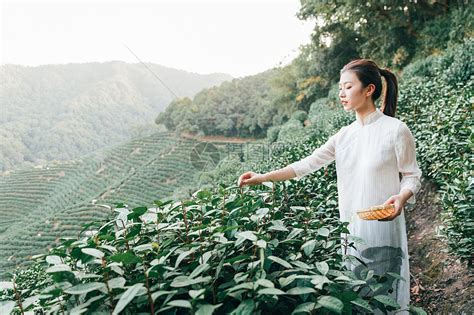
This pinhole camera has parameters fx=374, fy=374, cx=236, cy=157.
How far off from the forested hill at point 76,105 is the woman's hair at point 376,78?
25.9 m

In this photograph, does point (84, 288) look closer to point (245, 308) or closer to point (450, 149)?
point (245, 308)

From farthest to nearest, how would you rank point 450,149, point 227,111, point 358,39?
point 227,111, point 358,39, point 450,149

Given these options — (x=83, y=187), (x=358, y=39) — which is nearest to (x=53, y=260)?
(x=358, y=39)

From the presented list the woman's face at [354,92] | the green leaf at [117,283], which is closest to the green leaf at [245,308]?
the green leaf at [117,283]

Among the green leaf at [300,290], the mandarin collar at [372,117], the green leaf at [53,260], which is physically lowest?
the green leaf at [300,290]

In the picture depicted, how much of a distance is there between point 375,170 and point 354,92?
0.98ft

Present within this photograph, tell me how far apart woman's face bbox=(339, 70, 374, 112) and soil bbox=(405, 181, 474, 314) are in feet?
3.20

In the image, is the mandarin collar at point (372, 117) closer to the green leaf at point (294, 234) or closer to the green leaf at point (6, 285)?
the green leaf at point (294, 234)

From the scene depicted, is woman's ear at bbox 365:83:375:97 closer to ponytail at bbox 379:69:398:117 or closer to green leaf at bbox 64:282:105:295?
ponytail at bbox 379:69:398:117

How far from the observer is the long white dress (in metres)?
1.29

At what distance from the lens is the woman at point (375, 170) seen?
1296mm

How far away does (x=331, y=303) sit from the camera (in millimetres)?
723

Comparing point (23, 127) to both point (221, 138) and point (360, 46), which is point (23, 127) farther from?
point (360, 46)

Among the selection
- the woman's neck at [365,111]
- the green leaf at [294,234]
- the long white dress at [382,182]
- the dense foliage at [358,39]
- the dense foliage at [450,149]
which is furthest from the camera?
the dense foliage at [358,39]
